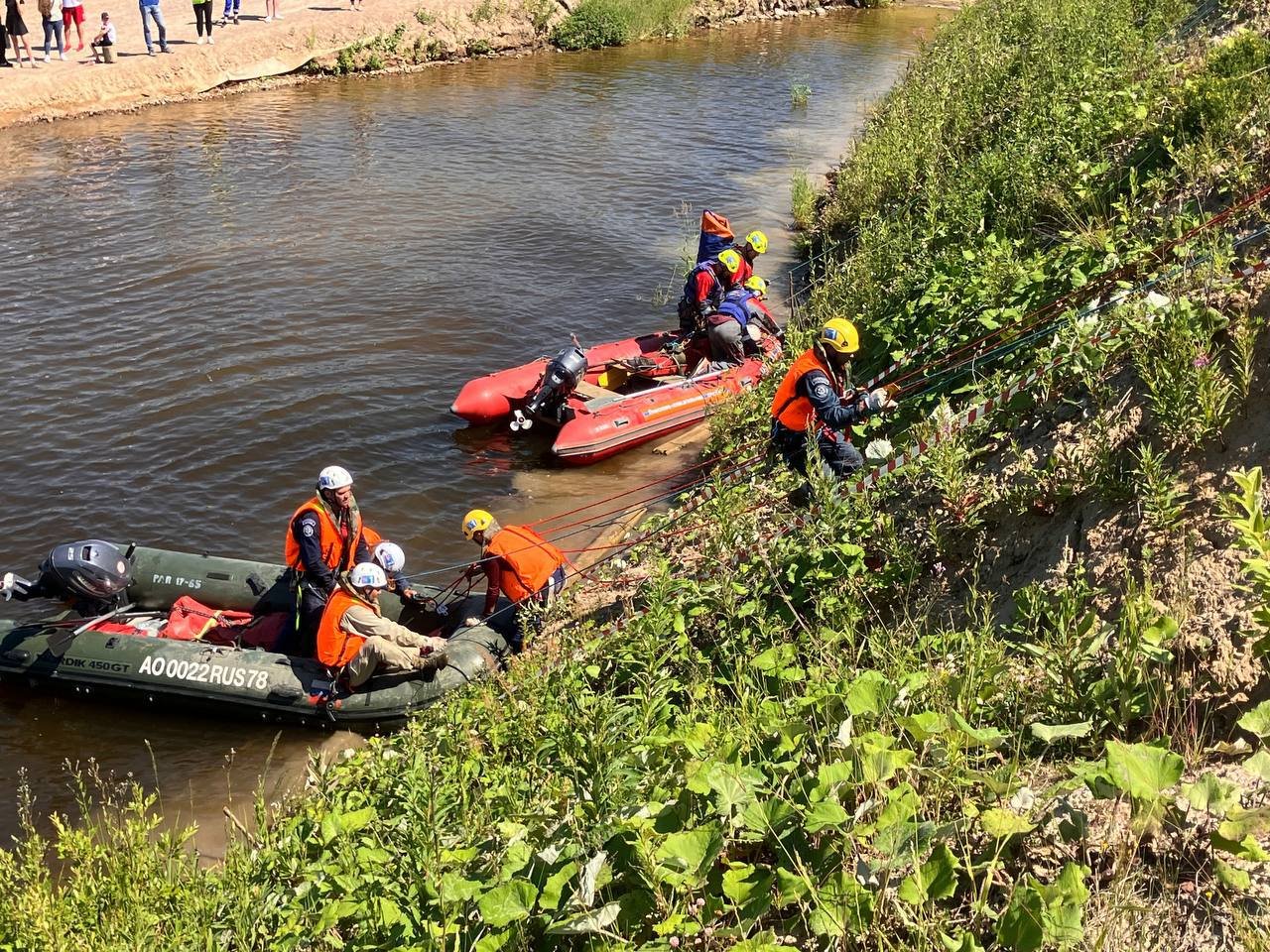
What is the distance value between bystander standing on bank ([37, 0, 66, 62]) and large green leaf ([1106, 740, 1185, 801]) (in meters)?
26.5

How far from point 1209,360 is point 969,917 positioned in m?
3.40

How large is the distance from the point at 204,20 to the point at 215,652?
75.7 ft

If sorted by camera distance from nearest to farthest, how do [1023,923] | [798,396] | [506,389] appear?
[1023,923], [798,396], [506,389]

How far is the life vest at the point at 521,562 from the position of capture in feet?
27.7

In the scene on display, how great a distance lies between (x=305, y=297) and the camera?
15.8 metres

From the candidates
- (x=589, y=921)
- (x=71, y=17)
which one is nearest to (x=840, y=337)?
(x=589, y=921)

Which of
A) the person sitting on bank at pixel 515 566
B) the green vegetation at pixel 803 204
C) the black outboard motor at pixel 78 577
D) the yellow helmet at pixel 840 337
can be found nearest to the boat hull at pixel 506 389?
the person sitting on bank at pixel 515 566

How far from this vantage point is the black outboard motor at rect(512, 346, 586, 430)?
1213cm

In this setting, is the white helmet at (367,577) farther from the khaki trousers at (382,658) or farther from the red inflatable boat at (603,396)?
the red inflatable boat at (603,396)

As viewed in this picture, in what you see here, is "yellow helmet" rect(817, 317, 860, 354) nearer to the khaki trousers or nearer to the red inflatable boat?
the khaki trousers

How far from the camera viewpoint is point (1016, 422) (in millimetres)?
6816

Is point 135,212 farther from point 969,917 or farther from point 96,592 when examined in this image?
point 969,917

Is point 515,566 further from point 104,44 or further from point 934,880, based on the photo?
point 104,44

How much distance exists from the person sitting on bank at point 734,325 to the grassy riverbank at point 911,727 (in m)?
4.21
